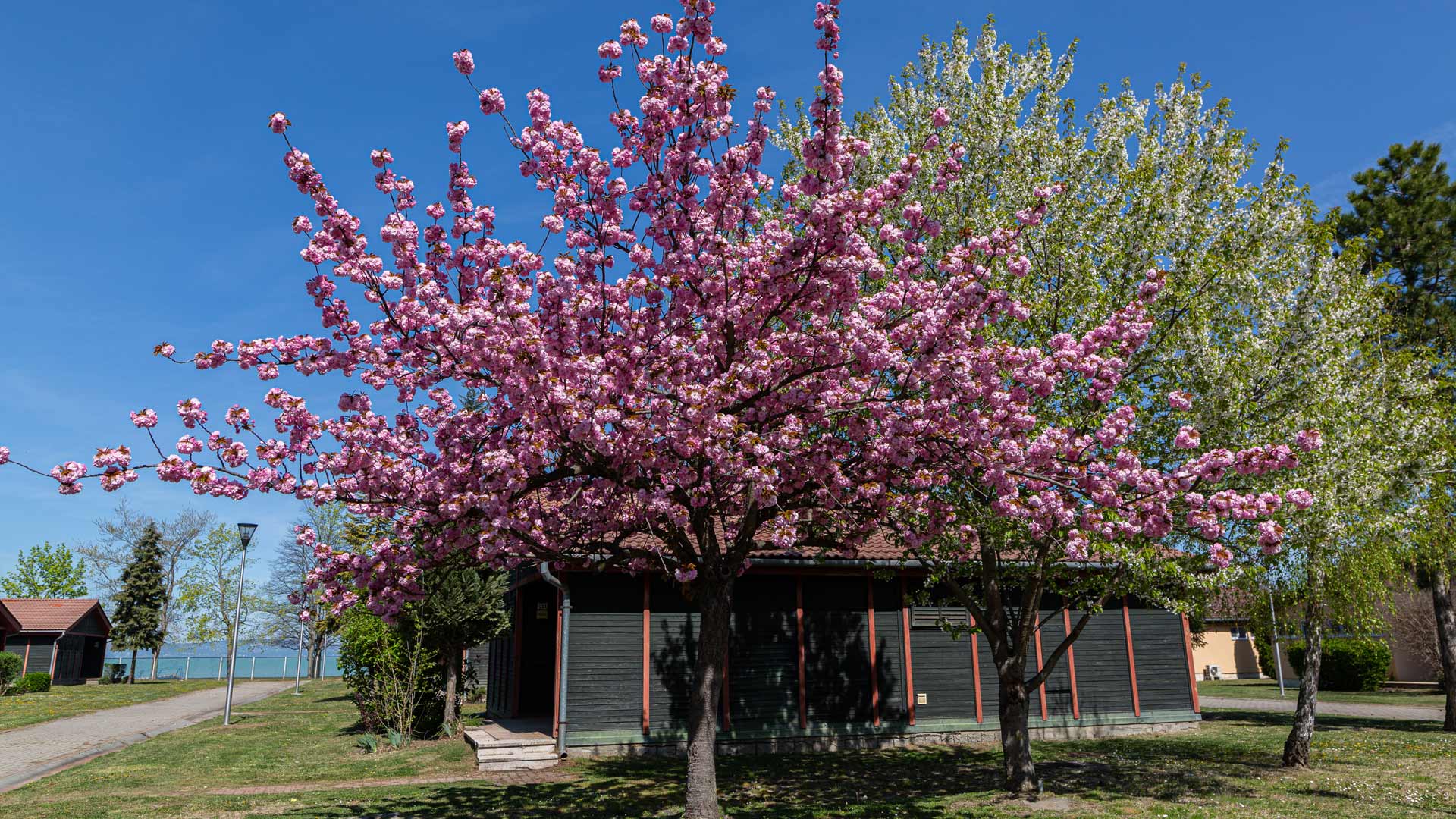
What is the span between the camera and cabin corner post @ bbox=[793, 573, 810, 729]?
1623cm

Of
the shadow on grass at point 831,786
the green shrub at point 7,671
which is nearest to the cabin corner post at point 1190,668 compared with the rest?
the shadow on grass at point 831,786

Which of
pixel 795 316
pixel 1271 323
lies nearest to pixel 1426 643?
pixel 1271 323

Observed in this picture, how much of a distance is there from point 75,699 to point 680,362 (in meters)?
37.9

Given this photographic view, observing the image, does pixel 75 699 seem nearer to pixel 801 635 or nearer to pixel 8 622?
pixel 8 622

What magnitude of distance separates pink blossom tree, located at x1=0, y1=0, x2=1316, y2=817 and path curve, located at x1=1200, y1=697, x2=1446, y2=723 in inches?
678

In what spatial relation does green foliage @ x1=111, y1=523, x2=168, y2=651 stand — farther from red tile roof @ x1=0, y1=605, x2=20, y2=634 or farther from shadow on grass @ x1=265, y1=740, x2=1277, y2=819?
shadow on grass @ x1=265, y1=740, x2=1277, y2=819

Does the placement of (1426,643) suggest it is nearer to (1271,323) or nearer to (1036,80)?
(1271,323)

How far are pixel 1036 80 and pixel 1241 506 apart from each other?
25.7ft

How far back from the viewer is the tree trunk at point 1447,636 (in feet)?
60.3

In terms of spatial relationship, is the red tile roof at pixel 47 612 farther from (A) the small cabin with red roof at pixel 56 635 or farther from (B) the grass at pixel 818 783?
(B) the grass at pixel 818 783

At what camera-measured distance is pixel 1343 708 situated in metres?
24.5

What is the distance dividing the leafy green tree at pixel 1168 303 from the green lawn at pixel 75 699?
85.5 ft

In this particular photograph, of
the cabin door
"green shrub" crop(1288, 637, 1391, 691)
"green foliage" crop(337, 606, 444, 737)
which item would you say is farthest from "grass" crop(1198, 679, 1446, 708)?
"green foliage" crop(337, 606, 444, 737)

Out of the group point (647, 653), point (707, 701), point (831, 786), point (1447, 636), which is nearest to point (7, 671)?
point (647, 653)
